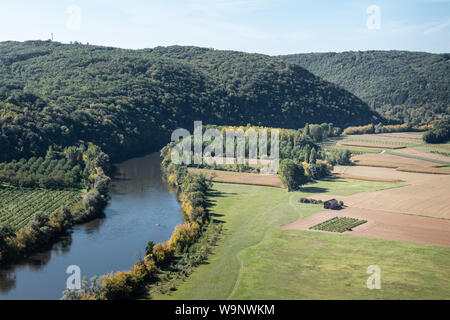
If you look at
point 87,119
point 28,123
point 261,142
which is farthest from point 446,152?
point 28,123

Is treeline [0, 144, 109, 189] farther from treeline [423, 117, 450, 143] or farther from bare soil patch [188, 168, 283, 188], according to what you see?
treeline [423, 117, 450, 143]

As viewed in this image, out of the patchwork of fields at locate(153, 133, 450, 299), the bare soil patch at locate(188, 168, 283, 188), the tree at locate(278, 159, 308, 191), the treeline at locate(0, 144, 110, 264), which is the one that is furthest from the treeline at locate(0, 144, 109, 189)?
the tree at locate(278, 159, 308, 191)
